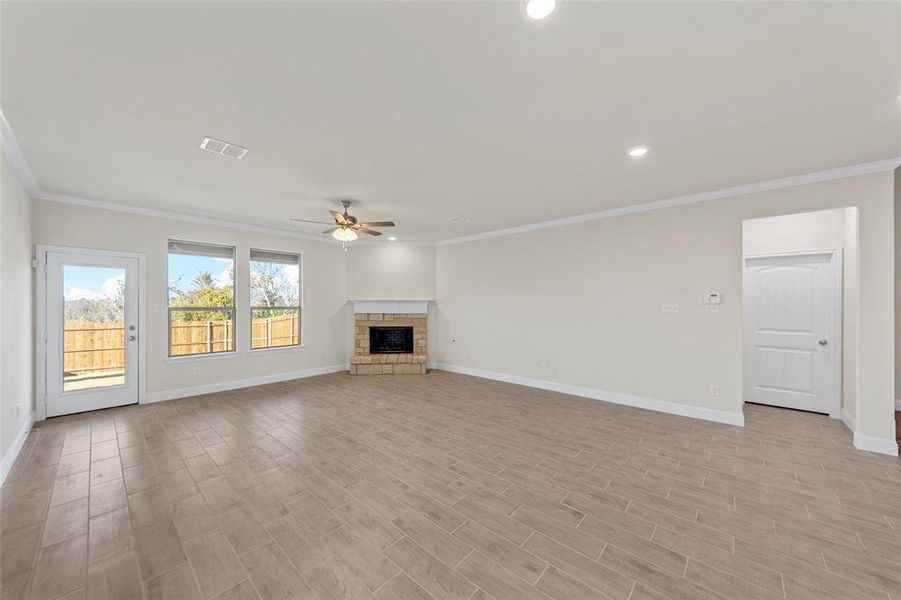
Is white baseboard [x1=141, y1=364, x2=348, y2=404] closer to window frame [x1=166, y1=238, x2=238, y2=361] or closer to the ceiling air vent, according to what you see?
window frame [x1=166, y1=238, x2=238, y2=361]

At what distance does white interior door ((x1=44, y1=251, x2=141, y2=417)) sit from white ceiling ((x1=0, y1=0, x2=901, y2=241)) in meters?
1.15

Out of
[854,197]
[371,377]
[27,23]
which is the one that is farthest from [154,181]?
[854,197]

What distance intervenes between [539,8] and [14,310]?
5.03 metres

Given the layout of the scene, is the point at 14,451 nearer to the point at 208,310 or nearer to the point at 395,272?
the point at 208,310

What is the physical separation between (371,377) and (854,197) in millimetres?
6724

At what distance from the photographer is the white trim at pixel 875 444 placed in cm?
310

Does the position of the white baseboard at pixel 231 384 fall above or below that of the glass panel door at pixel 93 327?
below

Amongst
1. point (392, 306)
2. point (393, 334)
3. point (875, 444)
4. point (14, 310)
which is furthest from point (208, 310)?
point (875, 444)

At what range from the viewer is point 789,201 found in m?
3.59

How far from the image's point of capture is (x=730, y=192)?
3875mm

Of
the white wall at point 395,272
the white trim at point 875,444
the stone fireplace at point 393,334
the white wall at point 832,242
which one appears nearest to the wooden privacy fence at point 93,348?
the stone fireplace at point 393,334

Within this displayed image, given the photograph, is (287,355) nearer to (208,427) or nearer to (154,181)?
(208,427)

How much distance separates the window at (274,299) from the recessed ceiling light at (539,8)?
571 centimetres

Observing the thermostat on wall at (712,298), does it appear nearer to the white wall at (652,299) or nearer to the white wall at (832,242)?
the white wall at (652,299)
